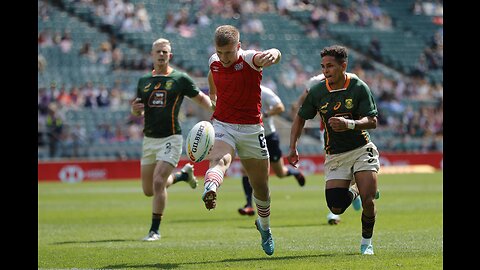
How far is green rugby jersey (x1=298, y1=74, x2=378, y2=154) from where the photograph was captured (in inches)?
432

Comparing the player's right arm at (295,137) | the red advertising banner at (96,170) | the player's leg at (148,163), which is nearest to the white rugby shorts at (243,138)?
the player's right arm at (295,137)

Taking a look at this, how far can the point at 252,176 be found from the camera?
36.7ft

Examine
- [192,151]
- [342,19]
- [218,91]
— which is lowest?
[192,151]

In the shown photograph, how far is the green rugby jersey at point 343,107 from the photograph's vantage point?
1096 cm

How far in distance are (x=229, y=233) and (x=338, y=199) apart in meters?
3.94

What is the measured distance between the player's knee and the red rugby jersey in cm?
127

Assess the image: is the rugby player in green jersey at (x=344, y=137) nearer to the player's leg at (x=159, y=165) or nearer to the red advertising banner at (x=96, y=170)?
the player's leg at (x=159, y=165)

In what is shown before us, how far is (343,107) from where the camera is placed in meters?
11.0

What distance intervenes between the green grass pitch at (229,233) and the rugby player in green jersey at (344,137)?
2.15 ft

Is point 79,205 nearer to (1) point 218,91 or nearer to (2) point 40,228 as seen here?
(2) point 40,228

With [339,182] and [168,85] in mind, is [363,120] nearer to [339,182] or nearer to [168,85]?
[339,182]
